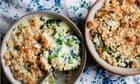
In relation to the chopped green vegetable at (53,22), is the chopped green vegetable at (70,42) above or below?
below

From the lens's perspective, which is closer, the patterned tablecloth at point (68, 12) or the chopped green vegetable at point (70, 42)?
the chopped green vegetable at point (70, 42)

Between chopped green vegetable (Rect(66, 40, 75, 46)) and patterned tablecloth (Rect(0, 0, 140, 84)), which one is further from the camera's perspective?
patterned tablecloth (Rect(0, 0, 140, 84))

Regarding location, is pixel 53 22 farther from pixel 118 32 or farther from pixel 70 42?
pixel 118 32

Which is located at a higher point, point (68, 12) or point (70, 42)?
point (68, 12)

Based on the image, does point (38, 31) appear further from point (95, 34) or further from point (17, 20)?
point (95, 34)

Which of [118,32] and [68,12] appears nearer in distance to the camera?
[118,32]

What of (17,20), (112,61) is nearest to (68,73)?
(112,61)

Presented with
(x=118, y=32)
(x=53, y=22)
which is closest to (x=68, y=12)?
(x=53, y=22)

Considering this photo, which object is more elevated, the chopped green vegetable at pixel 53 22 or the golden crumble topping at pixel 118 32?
the chopped green vegetable at pixel 53 22
